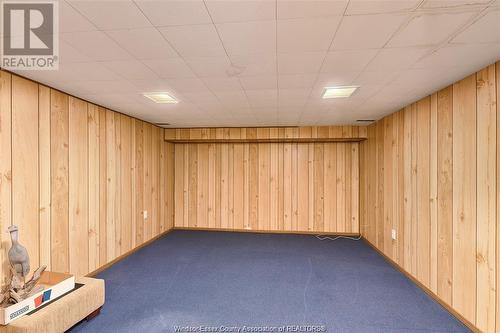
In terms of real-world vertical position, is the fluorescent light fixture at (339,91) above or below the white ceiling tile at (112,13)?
below

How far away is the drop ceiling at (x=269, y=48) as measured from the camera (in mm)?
1188

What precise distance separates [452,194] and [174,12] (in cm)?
274

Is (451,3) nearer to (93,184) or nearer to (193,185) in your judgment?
(93,184)

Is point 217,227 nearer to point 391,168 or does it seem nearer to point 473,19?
point 391,168

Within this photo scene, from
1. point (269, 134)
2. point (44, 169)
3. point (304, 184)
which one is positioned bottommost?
point (304, 184)

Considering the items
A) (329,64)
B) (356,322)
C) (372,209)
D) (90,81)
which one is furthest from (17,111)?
(372,209)

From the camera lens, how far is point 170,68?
1870 millimetres

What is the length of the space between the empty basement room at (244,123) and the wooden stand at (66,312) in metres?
0.01

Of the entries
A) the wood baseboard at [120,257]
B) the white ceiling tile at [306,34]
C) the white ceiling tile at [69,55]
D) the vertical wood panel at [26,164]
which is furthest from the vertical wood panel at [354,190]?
the vertical wood panel at [26,164]

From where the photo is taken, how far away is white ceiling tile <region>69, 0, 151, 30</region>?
1.14 metres

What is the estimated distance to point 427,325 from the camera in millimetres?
2039

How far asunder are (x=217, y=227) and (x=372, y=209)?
3178mm

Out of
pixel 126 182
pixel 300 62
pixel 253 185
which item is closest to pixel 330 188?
pixel 253 185

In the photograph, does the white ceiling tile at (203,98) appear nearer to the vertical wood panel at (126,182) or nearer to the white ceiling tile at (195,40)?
the white ceiling tile at (195,40)
